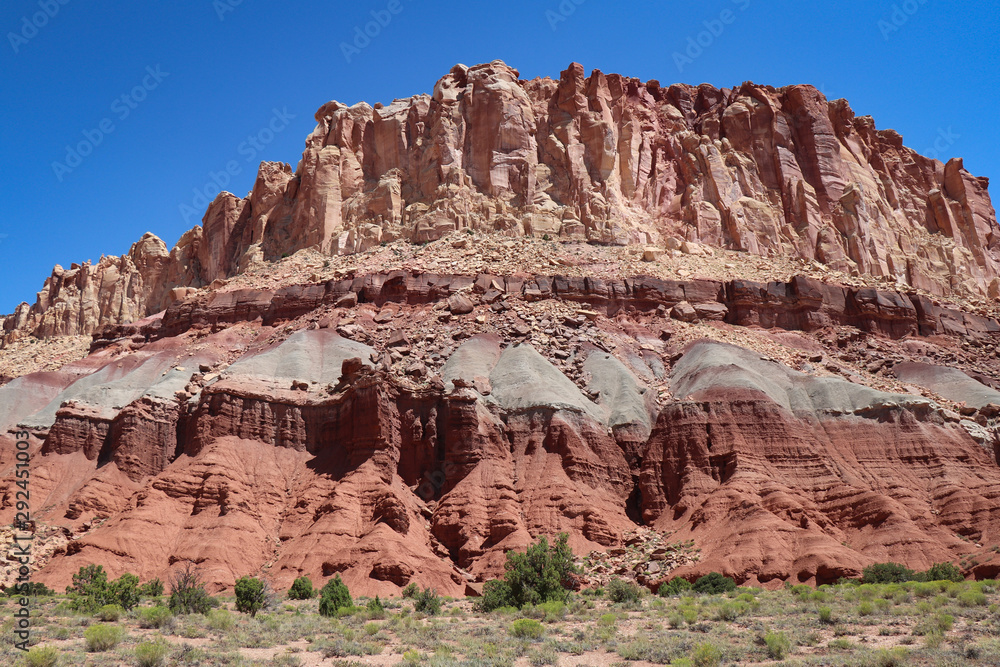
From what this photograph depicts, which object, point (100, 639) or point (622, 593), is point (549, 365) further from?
point (100, 639)

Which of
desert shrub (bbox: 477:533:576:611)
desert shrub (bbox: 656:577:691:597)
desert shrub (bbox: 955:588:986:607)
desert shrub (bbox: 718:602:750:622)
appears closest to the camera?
desert shrub (bbox: 955:588:986:607)

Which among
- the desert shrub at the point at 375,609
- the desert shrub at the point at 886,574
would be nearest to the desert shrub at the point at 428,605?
the desert shrub at the point at 375,609

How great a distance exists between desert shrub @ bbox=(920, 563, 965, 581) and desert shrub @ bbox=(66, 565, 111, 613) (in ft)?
101

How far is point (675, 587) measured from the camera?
3353 cm

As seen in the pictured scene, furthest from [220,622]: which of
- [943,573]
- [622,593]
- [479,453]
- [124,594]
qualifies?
[943,573]

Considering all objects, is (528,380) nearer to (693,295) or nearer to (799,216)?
(693,295)

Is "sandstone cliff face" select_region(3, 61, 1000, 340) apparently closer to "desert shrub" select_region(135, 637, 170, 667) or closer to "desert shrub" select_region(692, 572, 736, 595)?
"desert shrub" select_region(692, 572, 736, 595)

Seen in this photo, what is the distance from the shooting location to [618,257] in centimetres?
6969

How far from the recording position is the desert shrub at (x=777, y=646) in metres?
19.0

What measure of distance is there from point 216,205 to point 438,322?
5298 cm

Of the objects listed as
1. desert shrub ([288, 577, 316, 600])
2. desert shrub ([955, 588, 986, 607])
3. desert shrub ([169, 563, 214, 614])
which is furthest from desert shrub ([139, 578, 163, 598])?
desert shrub ([955, 588, 986, 607])

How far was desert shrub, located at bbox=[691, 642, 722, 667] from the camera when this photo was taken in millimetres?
18203

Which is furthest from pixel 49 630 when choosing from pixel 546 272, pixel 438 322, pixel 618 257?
pixel 618 257

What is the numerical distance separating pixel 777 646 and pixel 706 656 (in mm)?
2012
